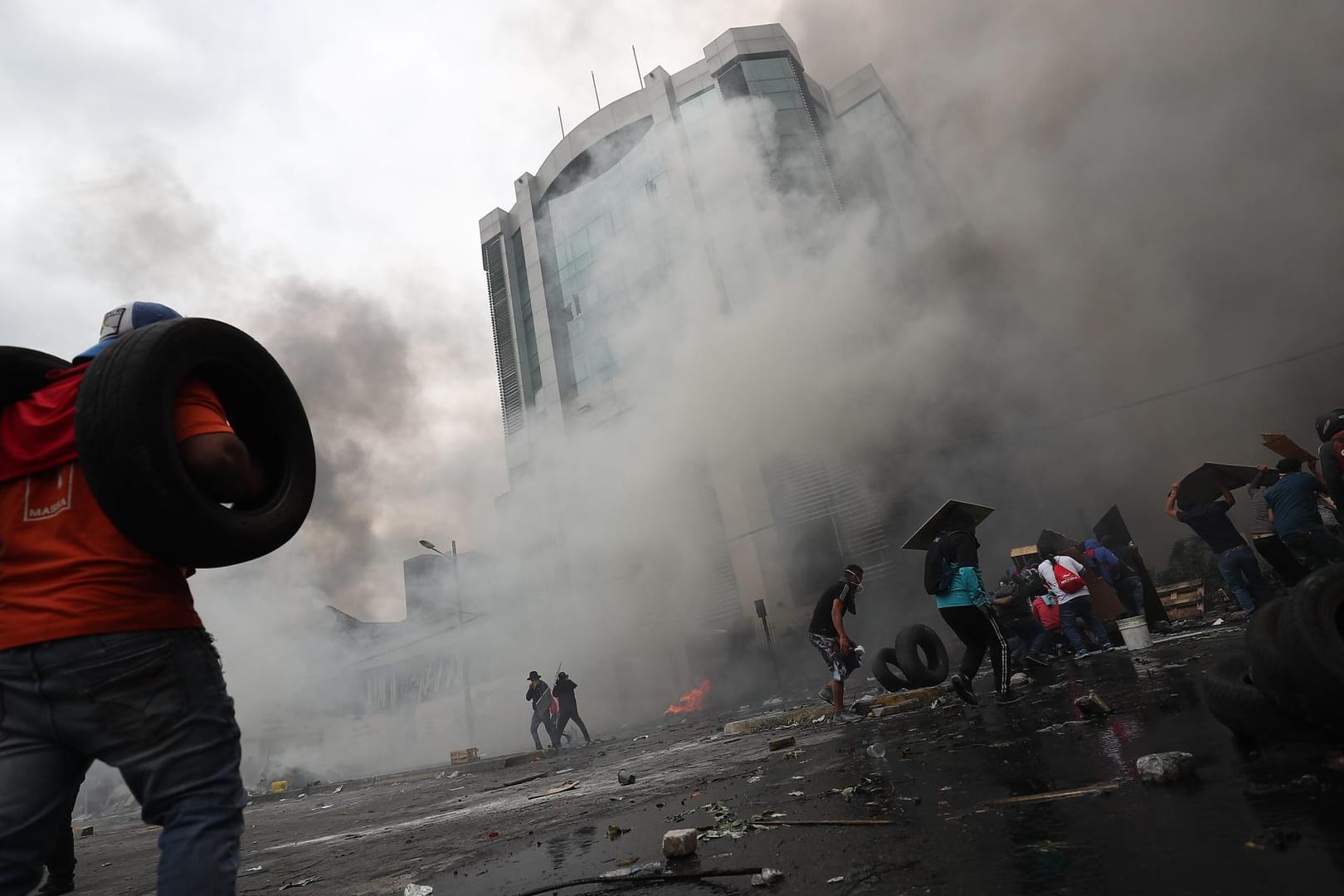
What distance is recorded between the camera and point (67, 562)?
3.94ft

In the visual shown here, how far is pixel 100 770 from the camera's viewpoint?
78.9ft

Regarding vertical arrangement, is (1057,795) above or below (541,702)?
below

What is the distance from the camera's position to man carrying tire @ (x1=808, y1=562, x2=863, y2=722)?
6023mm

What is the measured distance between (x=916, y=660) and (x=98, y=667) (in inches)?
249

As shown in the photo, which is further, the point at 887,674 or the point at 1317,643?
the point at 887,674

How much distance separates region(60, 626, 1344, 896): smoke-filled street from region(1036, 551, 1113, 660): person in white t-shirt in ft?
4.24

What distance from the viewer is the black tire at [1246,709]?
192 centimetres

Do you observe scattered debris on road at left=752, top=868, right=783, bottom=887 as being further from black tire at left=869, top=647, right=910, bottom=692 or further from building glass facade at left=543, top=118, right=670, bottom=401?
building glass facade at left=543, top=118, right=670, bottom=401

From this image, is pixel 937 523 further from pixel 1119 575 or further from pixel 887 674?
pixel 1119 575

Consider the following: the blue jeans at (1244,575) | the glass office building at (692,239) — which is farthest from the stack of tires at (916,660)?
the glass office building at (692,239)

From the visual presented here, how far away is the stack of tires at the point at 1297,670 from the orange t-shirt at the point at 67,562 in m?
2.58

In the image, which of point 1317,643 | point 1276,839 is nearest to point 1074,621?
point 1317,643

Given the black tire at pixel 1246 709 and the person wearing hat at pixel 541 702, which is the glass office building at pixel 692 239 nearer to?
the person wearing hat at pixel 541 702

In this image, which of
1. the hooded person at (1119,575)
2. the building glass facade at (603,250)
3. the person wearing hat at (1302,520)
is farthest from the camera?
the building glass facade at (603,250)
